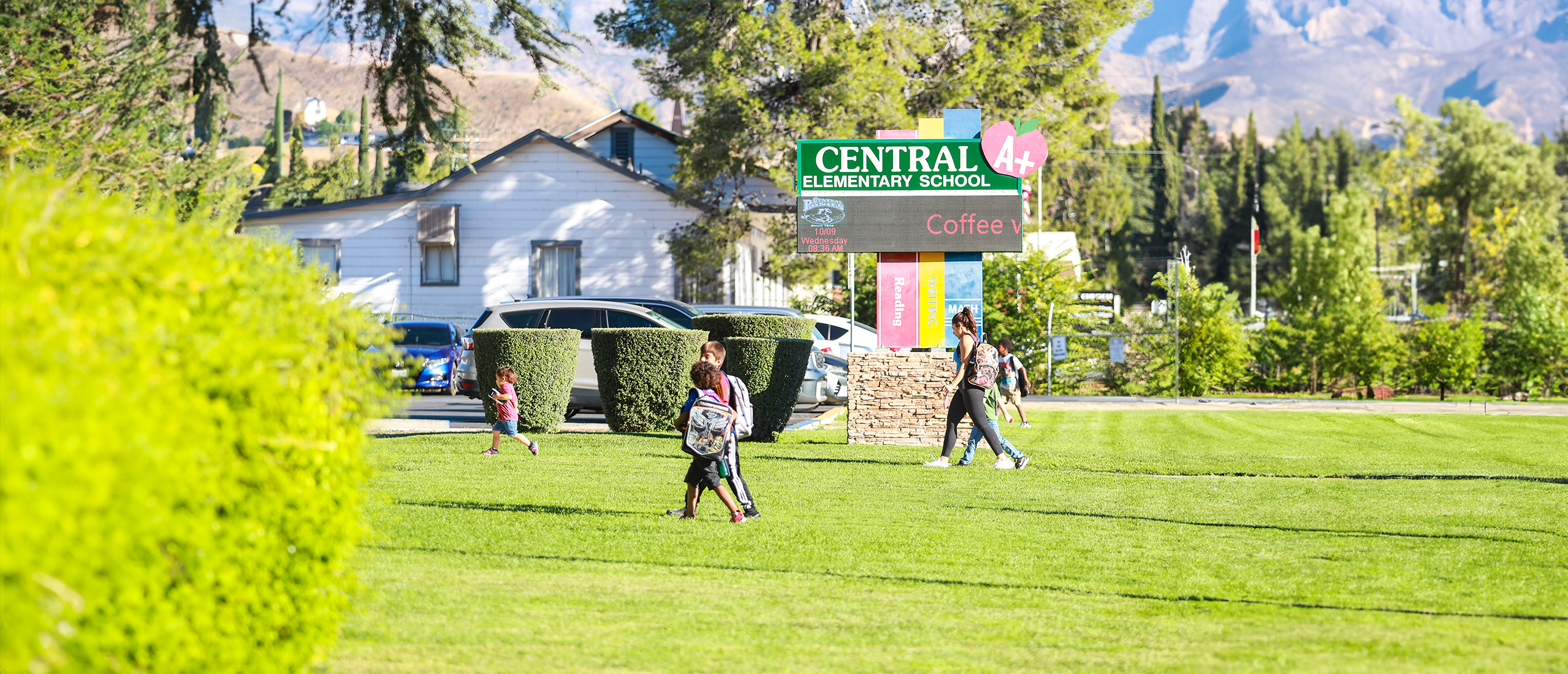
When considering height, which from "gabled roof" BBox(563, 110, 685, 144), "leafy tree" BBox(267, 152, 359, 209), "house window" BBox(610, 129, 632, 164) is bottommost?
"house window" BBox(610, 129, 632, 164)

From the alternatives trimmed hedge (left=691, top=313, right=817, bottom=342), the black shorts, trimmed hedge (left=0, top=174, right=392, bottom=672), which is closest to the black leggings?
trimmed hedge (left=691, top=313, right=817, bottom=342)

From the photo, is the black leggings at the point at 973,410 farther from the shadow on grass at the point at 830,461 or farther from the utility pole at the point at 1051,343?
the utility pole at the point at 1051,343

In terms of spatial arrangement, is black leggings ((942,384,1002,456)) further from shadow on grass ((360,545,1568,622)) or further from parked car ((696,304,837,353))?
parked car ((696,304,837,353))

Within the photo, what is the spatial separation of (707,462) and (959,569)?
7.60 feet

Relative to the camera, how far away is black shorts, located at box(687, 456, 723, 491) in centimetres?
917

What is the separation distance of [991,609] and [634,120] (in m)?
35.7

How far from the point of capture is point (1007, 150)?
17.0 m

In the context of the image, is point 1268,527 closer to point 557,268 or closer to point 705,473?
point 705,473

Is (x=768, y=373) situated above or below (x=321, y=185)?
below

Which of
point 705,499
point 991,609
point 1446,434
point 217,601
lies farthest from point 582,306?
point 217,601

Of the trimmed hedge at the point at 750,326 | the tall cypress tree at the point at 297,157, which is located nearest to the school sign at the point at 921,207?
the trimmed hedge at the point at 750,326

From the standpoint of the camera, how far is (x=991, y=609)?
650 cm

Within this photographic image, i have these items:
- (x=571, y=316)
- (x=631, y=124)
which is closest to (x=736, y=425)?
(x=571, y=316)

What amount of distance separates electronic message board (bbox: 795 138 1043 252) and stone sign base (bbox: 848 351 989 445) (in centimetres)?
176
